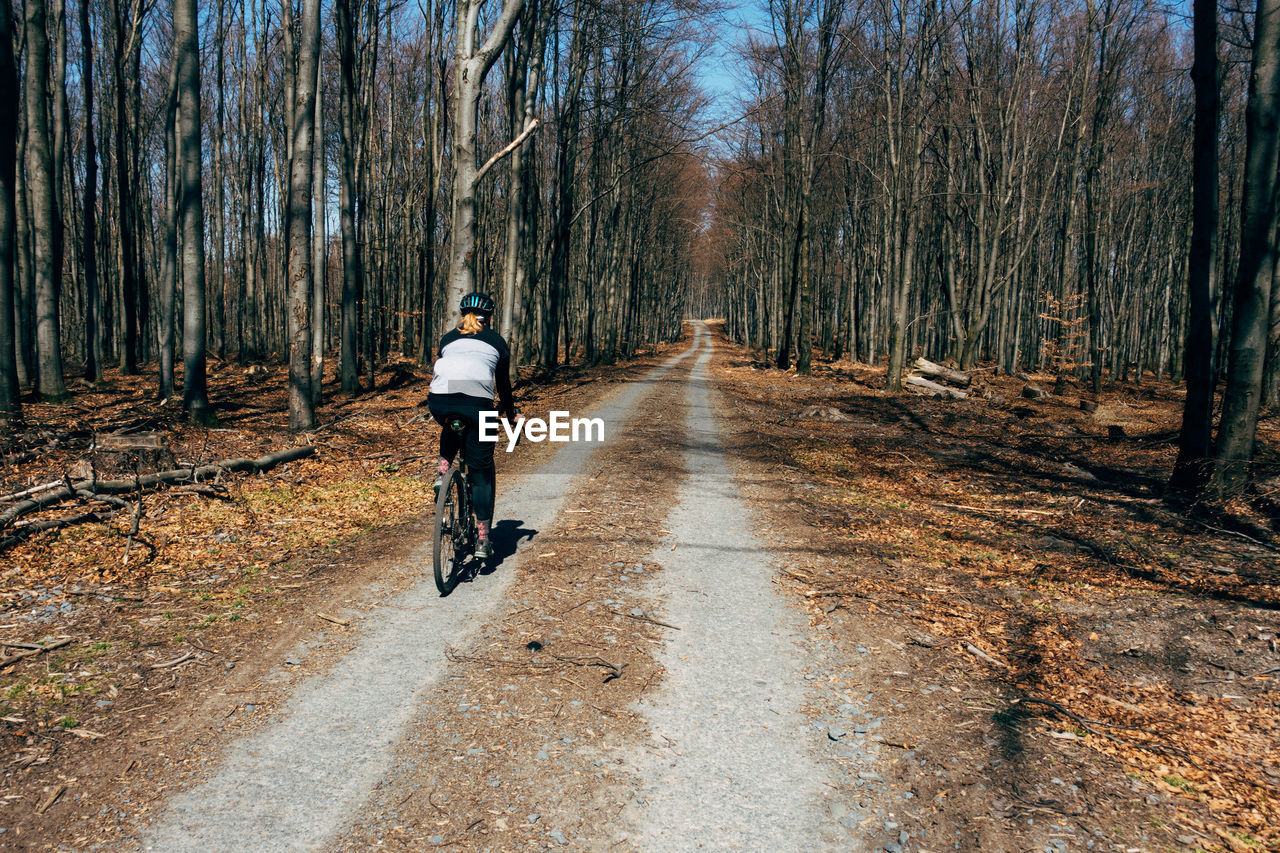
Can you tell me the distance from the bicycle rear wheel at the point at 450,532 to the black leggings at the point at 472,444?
0.15 metres

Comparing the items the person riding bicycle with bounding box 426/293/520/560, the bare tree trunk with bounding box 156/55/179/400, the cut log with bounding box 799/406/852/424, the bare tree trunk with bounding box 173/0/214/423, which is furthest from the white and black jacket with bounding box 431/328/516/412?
the cut log with bounding box 799/406/852/424

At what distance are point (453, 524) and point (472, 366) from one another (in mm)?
1370

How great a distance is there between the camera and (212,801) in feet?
10.7

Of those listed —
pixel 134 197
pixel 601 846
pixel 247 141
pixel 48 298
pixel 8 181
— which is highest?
pixel 247 141

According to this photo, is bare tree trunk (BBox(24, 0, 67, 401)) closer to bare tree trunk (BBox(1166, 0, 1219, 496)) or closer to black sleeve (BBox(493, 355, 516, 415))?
black sleeve (BBox(493, 355, 516, 415))

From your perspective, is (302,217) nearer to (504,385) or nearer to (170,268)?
(504,385)

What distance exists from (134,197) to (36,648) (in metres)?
29.2

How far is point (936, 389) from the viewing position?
2308 cm

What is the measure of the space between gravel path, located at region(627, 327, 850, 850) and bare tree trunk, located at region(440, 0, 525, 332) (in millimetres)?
7569

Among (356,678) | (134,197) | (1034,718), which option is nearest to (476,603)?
(356,678)

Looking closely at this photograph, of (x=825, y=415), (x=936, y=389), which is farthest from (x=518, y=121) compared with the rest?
(x=936, y=389)

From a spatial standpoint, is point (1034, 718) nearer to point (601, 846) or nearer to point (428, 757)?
point (601, 846)

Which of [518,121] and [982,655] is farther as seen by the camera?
[518,121]

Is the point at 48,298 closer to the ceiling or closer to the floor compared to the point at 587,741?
closer to the ceiling
